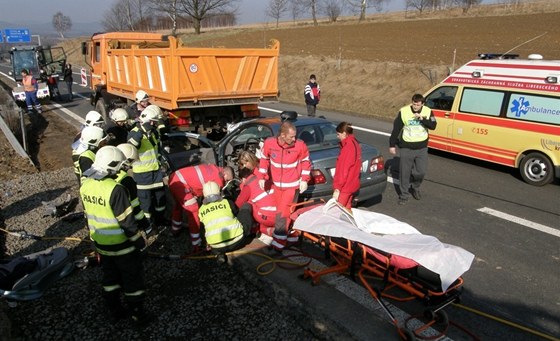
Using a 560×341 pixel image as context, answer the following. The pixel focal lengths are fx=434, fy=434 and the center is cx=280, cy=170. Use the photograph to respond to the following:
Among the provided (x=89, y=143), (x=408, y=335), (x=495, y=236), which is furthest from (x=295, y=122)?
(x=408, y=335)

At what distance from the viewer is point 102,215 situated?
3678mm

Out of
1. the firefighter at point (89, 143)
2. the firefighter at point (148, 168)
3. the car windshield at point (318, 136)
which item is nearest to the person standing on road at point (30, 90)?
the firefighter at point (148, 168)

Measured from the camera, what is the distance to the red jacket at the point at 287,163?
5.09m

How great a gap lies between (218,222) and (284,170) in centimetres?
102

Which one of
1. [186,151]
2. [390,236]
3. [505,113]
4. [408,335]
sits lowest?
[408,335]

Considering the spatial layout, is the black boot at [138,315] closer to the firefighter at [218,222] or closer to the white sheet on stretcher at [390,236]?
the firefighter at [218,222]

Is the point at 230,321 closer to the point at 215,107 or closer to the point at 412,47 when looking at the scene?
the point at 215,107

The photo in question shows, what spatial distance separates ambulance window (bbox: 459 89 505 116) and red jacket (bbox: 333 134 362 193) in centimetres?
477

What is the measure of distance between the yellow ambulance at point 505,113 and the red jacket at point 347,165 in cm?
453

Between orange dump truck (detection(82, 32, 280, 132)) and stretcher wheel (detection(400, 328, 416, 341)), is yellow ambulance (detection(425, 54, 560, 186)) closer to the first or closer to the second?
orange dump truck (detection(82, 32, 280, 132))

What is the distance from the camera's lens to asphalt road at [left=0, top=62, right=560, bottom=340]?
396 centimetres

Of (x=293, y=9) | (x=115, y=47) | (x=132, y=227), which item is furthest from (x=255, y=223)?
(x=293, y=9)

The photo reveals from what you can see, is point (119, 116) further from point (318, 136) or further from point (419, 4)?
point (419, 4)

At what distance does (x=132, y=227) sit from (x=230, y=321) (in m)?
1.23
